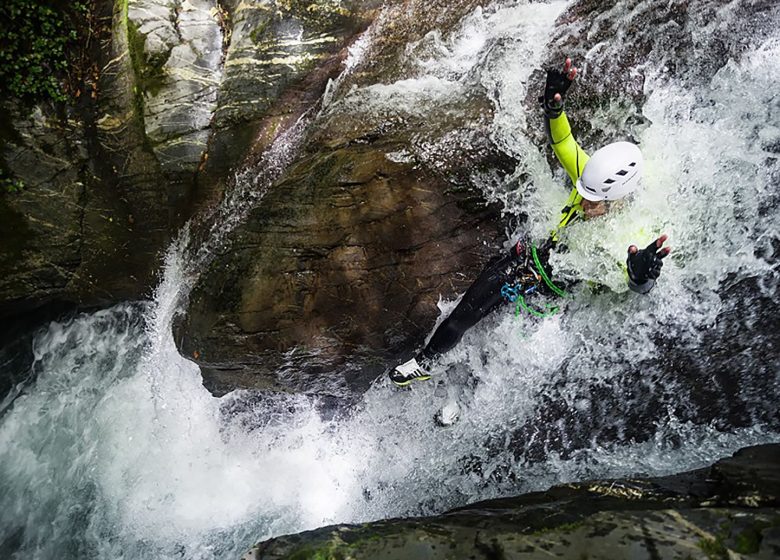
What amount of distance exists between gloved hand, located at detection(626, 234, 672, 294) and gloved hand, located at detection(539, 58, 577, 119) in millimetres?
1286

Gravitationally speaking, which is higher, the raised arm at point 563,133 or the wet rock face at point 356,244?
the raised arm at point 563,133

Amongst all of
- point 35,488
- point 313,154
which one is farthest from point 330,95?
point 35,488

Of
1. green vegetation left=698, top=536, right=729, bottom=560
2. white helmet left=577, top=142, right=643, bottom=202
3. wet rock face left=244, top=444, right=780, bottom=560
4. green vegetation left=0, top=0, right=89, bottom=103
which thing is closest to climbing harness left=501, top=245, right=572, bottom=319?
white helmet left=577, top=142, right=643, bottom=202

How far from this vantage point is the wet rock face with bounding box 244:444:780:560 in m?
3.11

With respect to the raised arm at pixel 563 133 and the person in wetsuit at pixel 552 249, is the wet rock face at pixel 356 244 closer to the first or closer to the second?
the person in wetsuit at pixel 552 249

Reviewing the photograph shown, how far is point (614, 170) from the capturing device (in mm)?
4262

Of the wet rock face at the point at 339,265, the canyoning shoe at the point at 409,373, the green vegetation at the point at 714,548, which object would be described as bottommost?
the canyoning shoe at the point at 409,373

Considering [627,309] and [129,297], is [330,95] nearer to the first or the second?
[627,309]

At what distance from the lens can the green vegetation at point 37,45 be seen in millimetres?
6082

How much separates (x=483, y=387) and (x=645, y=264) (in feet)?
7.19

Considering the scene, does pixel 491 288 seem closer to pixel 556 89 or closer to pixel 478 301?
pixel 478 301

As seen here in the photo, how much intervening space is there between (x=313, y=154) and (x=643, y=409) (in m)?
3.95

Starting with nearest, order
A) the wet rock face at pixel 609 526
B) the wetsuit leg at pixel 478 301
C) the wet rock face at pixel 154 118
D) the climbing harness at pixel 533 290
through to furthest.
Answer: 1. the wet rock face at pixel 609 526
2. the climbing harness at pixel 533 290
3. the wetsuit leg at pixel 478 301
4. the wet rock face at pixel 154 118

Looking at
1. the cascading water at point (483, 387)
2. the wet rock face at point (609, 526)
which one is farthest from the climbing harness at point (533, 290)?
the wet rock face at point (609, 526)
